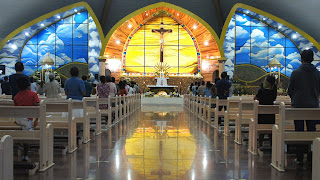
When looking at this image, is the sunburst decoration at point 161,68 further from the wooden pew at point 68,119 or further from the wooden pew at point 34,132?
the wooden pew at point 34,132

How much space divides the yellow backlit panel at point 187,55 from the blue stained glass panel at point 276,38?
545 cm

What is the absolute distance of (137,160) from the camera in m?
4.67

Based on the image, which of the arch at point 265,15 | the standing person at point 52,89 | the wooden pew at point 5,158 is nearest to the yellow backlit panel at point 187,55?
the arch at point 265,15

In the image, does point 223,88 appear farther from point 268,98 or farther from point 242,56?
point 242,56

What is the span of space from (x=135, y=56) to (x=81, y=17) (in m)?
4.83

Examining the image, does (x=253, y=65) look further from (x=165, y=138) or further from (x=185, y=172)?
(x=185, y=172)

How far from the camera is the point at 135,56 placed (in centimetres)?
2634

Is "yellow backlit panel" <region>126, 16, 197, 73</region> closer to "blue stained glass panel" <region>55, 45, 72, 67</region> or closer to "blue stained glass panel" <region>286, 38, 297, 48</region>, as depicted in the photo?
"blue stained glass panel" <region>55, 45, 72, 67</region>

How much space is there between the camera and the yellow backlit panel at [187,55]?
26141 mm

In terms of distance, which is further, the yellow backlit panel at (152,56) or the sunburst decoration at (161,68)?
the yellow backlit panel at (152,56)

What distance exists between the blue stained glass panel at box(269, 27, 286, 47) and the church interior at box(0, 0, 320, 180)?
100 mm

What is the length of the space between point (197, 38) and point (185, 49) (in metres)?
1.22

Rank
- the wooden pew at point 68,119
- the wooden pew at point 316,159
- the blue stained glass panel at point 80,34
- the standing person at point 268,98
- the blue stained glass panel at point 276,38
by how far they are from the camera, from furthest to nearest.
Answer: the blue stained glass panel at point 276,38
the blue stained glass panel at point 80,34
the standing person at point 268,98
the wooden pew at point 68,119
the wooden pew at point 316,159

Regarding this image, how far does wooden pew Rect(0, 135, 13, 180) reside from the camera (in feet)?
7.75
